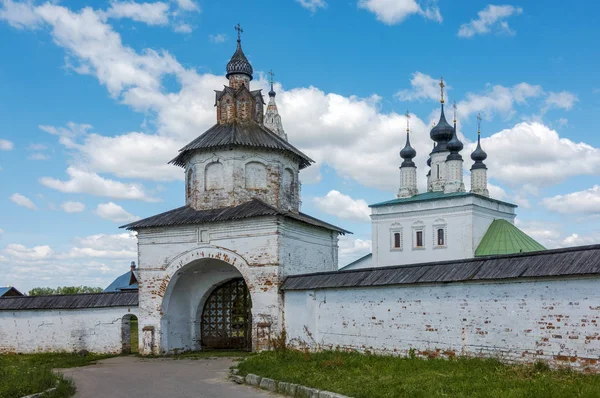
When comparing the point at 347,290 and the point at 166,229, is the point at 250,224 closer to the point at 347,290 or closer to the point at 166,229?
the point at 166,229

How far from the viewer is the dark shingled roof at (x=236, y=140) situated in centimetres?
1750

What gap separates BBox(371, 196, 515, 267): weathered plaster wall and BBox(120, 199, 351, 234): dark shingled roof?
14264 mm

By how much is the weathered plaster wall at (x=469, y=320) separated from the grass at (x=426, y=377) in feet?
1.17

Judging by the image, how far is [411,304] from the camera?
11492mm

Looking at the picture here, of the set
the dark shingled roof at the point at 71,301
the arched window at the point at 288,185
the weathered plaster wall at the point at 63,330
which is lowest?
the weathered plaster wall at the point at 63,330

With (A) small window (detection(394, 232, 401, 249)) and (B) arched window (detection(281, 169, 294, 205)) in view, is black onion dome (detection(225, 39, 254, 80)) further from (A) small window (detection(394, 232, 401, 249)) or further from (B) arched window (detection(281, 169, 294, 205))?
(A) small window (detection(394, 232, 401, 249))

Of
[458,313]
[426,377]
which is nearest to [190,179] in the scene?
[458,313]

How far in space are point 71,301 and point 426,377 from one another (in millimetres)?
13938

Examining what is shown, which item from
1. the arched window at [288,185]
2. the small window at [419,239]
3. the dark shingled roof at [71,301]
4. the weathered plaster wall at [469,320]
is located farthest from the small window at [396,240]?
the weathered plaster wall at [469,320]

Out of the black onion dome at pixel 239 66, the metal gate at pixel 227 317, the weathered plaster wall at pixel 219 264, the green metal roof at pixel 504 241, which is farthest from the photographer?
the green metal roof at pixel 504 241

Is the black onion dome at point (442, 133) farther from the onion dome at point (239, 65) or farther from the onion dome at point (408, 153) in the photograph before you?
the onion dome at point (239, 65)

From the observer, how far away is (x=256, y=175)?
17734 mm

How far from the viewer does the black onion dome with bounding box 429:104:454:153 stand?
1375 inches

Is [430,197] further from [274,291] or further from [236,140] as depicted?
[274,291]
